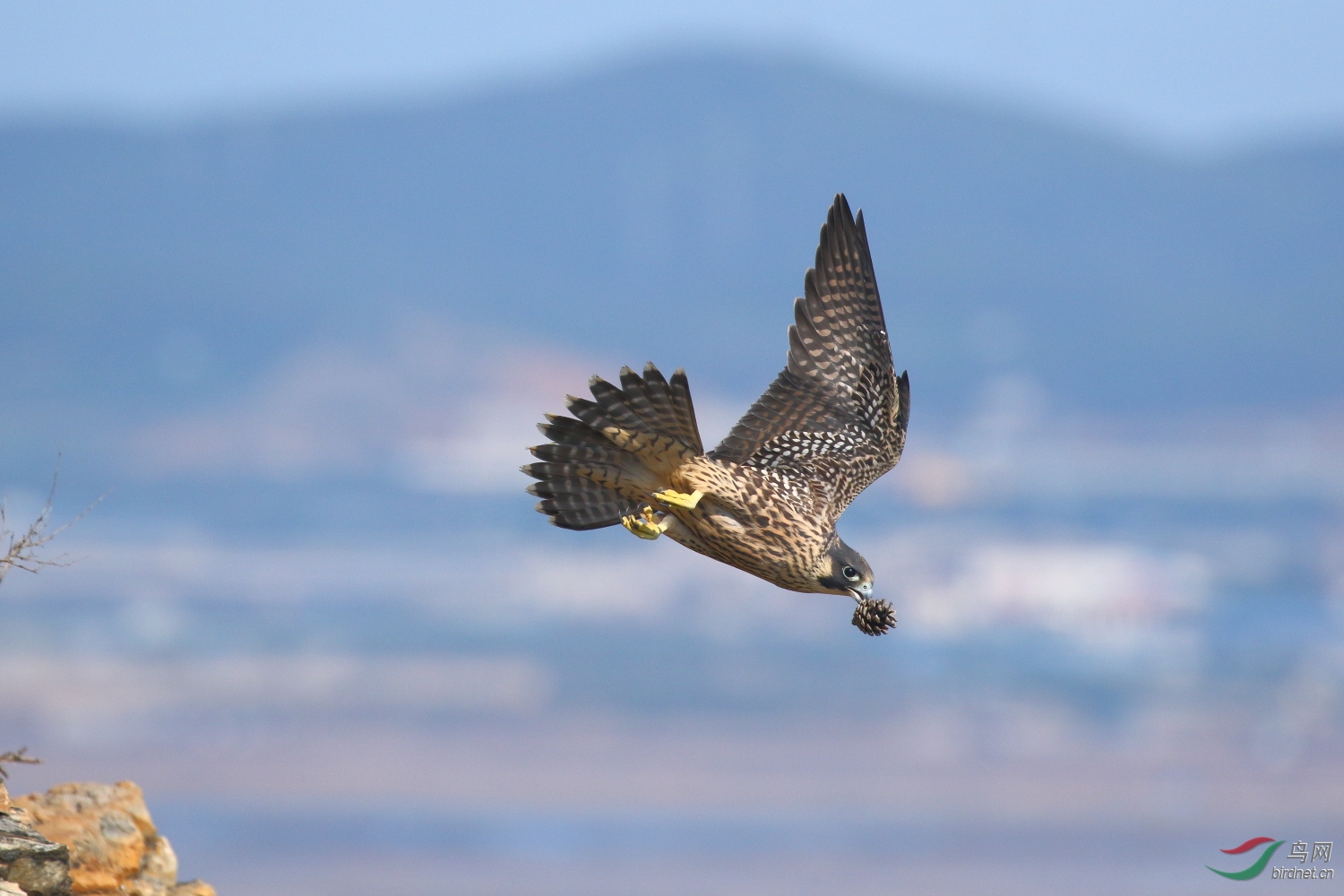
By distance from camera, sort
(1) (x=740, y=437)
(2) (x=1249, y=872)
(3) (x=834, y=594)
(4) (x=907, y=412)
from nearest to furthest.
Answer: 1. (3) (x=834, y=594)
2. (1) (x=740, y=437)
3. (4) (x=907, y=412)
4. (2) (x=1249, y=872)

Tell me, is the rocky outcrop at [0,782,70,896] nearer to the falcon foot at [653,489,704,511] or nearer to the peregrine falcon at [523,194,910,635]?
the peregrine falcon at [523,194,910,635]

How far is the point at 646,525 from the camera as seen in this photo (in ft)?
29.1

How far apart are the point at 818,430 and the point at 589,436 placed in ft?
7.17

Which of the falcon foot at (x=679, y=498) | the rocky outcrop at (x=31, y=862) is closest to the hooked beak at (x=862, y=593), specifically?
the falcon foot at (x=679, y=498)

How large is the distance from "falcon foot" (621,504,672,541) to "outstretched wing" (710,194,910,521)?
124 cm

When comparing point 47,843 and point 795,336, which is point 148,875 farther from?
point 795,336

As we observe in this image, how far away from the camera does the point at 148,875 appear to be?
418 inches

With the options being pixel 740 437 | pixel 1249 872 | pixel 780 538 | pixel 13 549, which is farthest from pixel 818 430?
pixel 1249 872

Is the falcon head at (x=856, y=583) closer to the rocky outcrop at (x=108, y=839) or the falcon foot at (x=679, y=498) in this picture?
the falcon foot at (x=679, y=498)

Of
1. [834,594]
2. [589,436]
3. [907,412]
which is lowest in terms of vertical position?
[834,594]

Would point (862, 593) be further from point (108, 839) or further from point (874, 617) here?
point (108, 839)

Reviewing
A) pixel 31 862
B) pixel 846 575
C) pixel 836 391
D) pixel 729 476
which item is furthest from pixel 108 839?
pixel 836 391

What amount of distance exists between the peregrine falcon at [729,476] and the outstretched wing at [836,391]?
1 centimetres

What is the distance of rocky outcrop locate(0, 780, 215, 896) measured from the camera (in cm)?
1023
